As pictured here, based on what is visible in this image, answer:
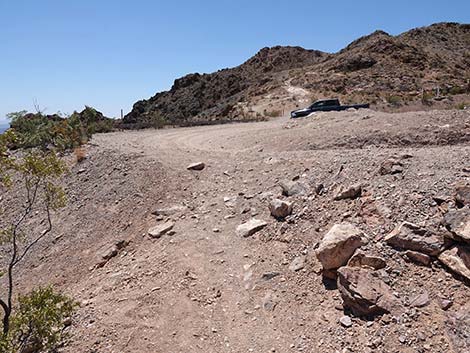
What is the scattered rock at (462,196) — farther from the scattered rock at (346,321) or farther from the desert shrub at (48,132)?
the desert shrub at (48,132)

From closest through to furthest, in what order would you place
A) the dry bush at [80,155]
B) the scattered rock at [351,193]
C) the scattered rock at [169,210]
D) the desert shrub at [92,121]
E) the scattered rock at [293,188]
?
1. the scattered rock at [351,193]
2. the scattered rock at [293,188]
3. the scattered rock at [169,210]
4. the dry bush at [80,155]
5. the desert shrub at [92,121]

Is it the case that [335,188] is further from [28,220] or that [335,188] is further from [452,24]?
[452,24]

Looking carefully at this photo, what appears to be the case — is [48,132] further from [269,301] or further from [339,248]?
[339,248]

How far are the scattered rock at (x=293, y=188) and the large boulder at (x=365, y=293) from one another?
9.17ft

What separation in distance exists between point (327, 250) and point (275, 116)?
89.3 ft

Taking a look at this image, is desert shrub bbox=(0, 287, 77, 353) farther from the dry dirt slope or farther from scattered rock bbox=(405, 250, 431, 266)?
scattered rock bbox=(405, 250, 431, 266)

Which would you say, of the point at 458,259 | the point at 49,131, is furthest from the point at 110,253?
the point at 49,131

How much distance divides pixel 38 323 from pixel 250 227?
3.75 m

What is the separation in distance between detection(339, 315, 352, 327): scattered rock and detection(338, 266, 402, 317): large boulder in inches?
4.5

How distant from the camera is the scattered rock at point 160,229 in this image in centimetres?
803

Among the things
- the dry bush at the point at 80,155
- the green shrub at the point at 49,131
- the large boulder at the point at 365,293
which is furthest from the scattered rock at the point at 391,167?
the green shrub at the point at 49,131

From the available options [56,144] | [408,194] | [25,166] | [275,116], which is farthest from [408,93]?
[25,166]

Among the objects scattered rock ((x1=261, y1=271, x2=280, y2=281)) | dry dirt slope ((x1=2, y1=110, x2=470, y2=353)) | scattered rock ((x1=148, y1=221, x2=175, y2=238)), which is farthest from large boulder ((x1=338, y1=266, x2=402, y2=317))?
scattered rock ((x1=148, y1=221, x2=175, y2=238))

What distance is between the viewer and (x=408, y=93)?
1441 inches
